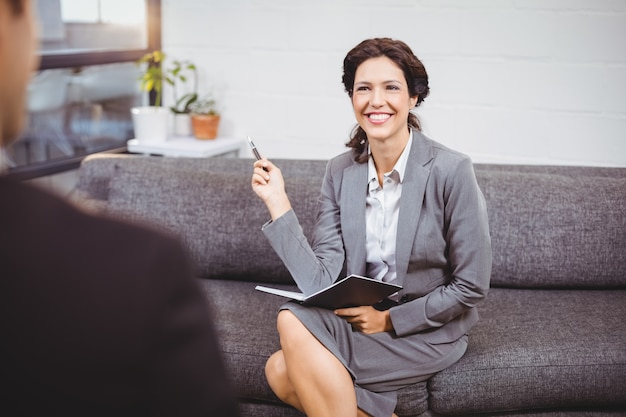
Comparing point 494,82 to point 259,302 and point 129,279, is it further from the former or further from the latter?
point 129,279

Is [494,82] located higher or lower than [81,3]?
lower

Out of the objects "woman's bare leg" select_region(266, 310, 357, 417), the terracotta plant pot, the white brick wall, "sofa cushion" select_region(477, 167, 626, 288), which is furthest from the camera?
the terracotta plant pot

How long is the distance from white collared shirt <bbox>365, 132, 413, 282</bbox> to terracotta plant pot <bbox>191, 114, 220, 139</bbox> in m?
1.62

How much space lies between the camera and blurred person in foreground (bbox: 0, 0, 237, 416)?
1.58ft

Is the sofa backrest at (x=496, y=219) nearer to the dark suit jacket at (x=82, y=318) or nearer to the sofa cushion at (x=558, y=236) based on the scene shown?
the sofa cushion at (x=558, y=236)

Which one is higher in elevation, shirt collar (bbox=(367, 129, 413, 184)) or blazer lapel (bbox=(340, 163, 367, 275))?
shirt collar (bbox=(367, 129, 413, 184))

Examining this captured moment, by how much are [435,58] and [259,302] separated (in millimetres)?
1505

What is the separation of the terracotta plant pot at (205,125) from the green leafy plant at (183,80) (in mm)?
102

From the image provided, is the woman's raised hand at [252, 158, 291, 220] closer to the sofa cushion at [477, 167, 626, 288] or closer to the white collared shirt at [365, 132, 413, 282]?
the white collared shirt at [365, 132, 413, 282]

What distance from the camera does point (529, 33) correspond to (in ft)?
10.3

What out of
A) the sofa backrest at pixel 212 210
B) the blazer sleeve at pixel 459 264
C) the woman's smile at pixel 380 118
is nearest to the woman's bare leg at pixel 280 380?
the blazer sleeve at pixel 459 264

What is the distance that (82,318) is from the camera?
485 mm

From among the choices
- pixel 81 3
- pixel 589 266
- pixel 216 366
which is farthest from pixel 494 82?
pixel 216 366

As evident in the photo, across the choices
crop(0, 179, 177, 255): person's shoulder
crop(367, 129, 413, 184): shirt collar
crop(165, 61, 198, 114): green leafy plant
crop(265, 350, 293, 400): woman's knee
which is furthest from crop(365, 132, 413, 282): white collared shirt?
crop(165, 61, 198, 114): green leafy plant
